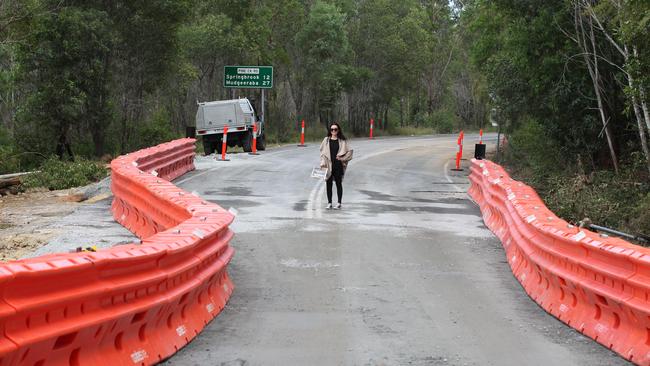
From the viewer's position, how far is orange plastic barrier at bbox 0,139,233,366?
168 inches

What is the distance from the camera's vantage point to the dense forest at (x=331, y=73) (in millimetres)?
20094

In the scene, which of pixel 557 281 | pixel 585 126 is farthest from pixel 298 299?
pixel 585 126

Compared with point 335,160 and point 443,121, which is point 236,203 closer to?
point 335,160

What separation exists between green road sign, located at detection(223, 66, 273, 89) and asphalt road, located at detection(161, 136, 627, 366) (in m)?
24.1

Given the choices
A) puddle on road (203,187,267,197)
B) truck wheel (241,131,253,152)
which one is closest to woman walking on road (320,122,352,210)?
puddle on road (203,187,267,197)

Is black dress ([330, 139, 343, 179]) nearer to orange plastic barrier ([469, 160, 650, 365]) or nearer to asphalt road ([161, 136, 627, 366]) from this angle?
asphalt road ([161, 136, 627, 366])

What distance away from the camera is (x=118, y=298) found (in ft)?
17.5

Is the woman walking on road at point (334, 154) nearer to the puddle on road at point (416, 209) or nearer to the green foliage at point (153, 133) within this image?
the puddle on road at point (416, 209)

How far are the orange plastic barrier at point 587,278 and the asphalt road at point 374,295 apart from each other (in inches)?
5.7

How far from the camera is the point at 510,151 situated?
113 feet

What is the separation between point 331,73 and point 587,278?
4550 centimetres

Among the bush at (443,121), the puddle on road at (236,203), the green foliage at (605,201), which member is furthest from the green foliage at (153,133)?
the bush at (443,121)

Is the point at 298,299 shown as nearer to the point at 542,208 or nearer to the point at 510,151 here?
the point at 542,208

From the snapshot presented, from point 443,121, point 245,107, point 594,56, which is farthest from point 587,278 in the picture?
point 443,121
